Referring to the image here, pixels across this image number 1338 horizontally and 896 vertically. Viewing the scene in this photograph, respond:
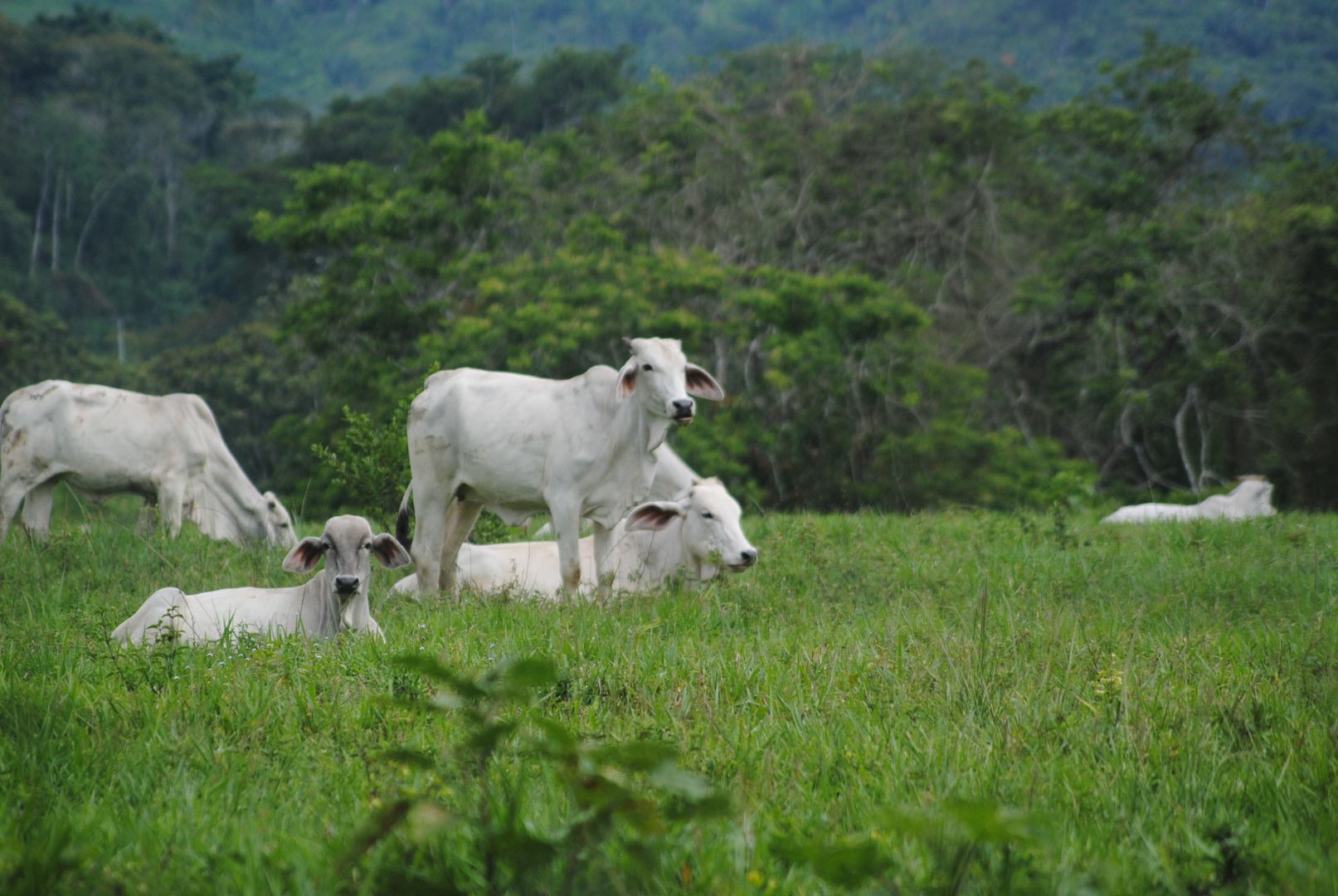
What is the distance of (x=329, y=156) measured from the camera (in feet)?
132

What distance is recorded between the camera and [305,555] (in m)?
5.34

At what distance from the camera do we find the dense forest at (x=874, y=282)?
19.1m

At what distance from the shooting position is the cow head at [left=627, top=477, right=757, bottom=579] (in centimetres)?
625

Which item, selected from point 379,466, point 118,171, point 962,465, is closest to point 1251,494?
point 962,465

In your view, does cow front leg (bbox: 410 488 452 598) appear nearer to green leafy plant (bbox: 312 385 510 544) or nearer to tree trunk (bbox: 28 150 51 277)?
green leafy plant (bbox: 312 385 510 544)

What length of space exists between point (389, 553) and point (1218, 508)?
9597mm

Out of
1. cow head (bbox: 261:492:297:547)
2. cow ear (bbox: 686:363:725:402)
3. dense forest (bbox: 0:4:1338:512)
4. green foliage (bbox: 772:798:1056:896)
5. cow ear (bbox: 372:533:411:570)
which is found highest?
dense forest (bbox: 0:4:1338:512)

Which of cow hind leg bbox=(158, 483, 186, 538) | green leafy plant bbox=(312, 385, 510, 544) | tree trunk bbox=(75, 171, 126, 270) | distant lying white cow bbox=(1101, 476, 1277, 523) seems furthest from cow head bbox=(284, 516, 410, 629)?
tree trunk bbox=(75, 171, 126, 270)

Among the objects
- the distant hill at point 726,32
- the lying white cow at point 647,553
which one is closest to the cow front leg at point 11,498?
the lying white cow at point 647,553

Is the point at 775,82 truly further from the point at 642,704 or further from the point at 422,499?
the point at 642,704

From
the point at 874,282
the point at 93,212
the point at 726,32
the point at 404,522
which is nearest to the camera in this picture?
the point at 404,522

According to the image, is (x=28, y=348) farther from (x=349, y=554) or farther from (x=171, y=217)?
(x=349, y=554)

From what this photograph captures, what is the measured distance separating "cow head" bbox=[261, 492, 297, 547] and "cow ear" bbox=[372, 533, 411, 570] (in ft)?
16.1

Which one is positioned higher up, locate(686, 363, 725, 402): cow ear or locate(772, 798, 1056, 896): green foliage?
locate(686, 363, 725, 402): cow ear
